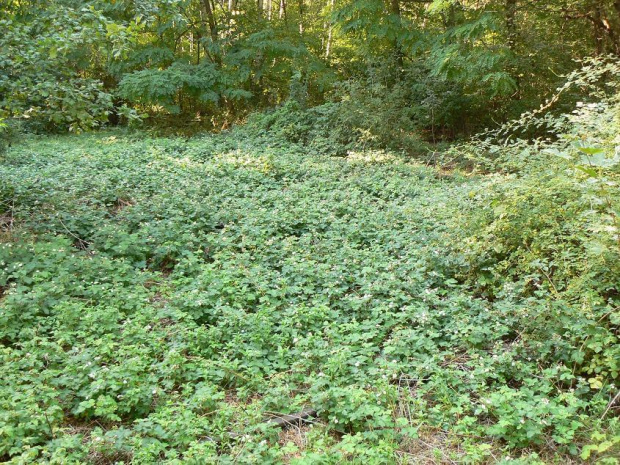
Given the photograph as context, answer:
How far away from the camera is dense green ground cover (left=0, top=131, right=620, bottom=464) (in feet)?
9.63

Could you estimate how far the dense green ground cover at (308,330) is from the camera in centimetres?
294

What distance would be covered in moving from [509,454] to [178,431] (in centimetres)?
210

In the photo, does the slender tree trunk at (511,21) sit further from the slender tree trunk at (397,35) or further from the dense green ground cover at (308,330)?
Result: the dense green ground cover at (308,330)

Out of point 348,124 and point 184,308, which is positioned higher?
point 348,124

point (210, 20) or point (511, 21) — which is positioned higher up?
point (210, 20)

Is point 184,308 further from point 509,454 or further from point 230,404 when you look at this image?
point 509,454

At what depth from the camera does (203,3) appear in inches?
648

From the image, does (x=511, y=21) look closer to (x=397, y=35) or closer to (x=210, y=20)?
(x=397, y=35)

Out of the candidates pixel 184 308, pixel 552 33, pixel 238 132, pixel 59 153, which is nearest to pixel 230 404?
pixel 184 308

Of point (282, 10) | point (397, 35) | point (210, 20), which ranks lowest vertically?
point (397, 35)

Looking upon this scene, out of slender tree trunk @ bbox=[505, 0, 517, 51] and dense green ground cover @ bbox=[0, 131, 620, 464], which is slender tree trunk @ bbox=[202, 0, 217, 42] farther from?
dense green ground cover @ bbox=[0, 131, 620, 464]

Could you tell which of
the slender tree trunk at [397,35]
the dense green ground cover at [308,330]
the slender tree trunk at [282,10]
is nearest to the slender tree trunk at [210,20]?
the slender tree trunk at [282,10]

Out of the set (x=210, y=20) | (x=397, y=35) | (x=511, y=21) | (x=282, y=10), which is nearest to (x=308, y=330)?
(x=511, y=21)

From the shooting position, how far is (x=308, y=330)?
4168 mm
